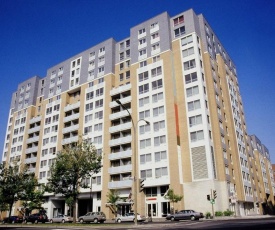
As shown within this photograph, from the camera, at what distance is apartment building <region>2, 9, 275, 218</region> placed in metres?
49.2

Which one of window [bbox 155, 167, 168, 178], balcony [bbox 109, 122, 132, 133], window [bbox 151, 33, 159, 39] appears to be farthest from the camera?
window [bbox 151, 33, 159, 39]

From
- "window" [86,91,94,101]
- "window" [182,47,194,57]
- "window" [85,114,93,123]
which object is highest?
"window" [182,47,194,57]

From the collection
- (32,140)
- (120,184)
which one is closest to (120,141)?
(120,184)

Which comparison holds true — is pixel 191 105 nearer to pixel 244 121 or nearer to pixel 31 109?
pixel 244 121

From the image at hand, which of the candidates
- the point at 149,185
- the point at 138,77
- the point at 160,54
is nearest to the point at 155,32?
the point at 160,54

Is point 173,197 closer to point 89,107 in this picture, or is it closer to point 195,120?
point 195,120

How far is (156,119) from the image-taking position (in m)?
54.3

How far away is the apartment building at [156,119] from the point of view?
49.2 m

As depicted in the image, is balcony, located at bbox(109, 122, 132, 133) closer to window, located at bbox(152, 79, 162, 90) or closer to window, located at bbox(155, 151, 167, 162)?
window, located at bbox(155, 151, 167, 162)

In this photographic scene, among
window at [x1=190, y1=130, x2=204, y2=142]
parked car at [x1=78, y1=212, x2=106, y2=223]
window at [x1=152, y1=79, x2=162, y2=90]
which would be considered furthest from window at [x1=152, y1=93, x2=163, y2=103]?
parked car at [x1=78, y1=212, x2=106, y2=223]

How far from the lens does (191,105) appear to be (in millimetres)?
52125

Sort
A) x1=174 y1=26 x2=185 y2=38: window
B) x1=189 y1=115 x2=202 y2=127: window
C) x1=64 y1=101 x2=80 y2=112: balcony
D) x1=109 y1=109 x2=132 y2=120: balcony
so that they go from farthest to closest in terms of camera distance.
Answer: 1. x1=64 y1=101 x2=80 y2=112: balcony
2. x1=109 y1=109 x2=132 y2=120: balcony
3. x1=174 y1=26 x2=185 y2=38: window
4. x1=189 y1=115 x2=202 y2=127: window

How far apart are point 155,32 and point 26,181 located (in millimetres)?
41574

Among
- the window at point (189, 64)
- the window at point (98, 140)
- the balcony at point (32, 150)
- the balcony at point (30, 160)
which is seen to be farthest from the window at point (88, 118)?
the window at point (189, 64)
